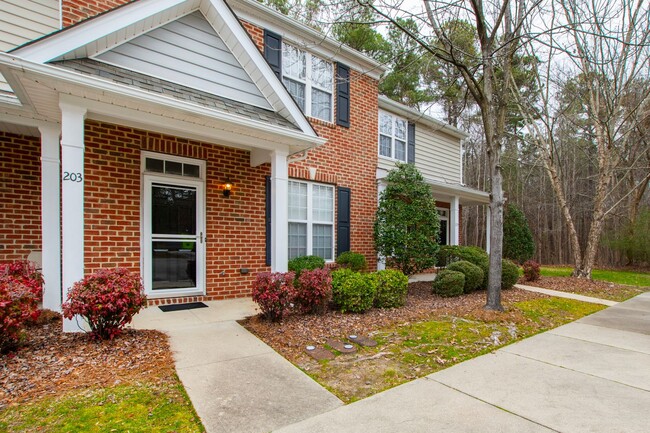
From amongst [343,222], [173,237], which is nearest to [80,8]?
[173,237]

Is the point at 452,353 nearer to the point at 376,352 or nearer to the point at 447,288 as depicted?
the point at 376,352

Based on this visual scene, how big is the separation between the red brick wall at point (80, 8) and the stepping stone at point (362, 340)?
6.11 meters

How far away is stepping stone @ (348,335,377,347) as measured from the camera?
4070 millimetres

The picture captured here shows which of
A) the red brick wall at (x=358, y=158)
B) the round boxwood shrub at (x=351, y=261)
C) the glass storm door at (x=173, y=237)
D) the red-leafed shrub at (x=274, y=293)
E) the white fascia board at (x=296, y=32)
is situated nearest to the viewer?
the red-leafed shrub at (x=274, y=293)

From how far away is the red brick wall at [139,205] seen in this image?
16.9ft

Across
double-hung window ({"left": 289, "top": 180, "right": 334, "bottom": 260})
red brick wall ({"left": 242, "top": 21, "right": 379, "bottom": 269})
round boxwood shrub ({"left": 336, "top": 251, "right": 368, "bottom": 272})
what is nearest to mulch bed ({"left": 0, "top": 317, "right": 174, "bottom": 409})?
double-hung window ({"left": 289, "top": 180, "right": 334, "bottom": 260})

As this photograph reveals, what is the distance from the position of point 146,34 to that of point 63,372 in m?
4.41

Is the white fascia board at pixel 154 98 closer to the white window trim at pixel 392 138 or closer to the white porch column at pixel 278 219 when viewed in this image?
the white porch column at pixel 278 219

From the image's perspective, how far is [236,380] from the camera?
3074 millimetres

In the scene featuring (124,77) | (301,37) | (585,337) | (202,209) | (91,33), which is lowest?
(585,337)

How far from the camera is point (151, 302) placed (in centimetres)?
565

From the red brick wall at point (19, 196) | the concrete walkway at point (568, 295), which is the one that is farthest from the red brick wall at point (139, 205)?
the concrete walkway at point (568, 295)

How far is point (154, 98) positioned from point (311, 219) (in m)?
4.42

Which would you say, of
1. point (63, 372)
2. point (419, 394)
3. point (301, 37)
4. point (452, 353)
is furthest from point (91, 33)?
point (452, 353)
